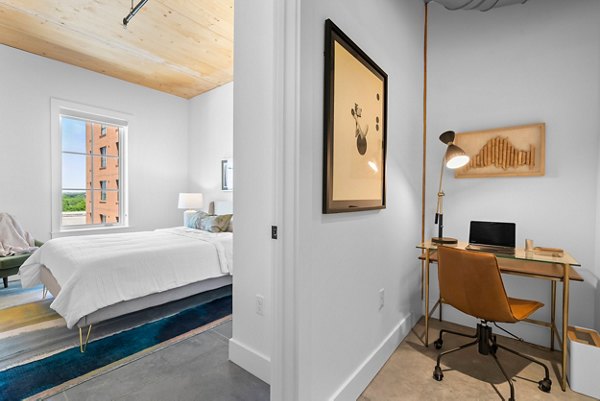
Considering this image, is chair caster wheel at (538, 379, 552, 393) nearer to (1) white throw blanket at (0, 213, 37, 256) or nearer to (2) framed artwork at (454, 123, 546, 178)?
(2) framed artwork at (454, 123, 546, 178)

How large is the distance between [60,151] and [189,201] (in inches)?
75.2

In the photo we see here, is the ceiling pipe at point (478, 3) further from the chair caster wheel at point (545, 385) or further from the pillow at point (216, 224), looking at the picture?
the pillow at point (216, 224)

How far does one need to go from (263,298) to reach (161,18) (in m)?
3.11

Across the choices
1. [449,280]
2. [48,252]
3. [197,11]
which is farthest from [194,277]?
[197,11]

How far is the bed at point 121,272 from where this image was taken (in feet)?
7.34

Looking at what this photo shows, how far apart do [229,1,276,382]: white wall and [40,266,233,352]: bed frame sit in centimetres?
111

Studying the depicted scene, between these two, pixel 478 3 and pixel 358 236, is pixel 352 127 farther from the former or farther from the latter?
pixel 478 3

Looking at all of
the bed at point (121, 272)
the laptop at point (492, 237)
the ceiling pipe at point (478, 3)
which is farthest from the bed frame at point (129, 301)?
the ceiling pipe at point (478, 3)

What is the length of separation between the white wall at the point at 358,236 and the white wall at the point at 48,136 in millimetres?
4503

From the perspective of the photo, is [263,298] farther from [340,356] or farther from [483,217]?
[483,217]

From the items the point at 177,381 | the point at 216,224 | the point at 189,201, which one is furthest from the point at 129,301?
the point at 189,201

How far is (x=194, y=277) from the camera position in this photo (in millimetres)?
2965

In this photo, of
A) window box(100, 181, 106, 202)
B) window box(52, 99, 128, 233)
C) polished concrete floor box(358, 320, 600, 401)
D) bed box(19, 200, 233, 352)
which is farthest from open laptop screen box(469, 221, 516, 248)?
window box(100, 181, 106, 202)

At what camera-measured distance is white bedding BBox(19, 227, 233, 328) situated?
2225 mm
